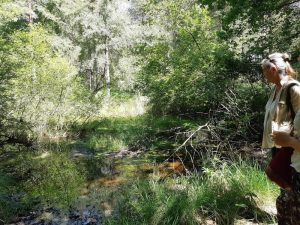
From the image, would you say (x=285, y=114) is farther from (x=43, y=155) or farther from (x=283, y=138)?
(x=43, y=155)

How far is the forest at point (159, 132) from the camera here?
181 inches

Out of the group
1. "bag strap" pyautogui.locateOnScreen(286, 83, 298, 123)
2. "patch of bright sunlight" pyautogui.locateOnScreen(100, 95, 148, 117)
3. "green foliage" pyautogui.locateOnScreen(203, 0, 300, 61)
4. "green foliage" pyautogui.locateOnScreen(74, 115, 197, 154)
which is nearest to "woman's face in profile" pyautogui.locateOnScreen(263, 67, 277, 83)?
"bag strap" pyautogui.locateOnScreen(286, 83, 298, 123)

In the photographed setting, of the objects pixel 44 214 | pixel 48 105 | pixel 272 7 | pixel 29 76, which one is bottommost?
pixel 44 214

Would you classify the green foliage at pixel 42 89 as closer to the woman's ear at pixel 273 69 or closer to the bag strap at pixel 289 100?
the woman's ear at pixel 273 69

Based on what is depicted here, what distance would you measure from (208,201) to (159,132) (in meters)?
4.27

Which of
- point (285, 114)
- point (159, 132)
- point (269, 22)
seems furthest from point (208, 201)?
point (269, 22)

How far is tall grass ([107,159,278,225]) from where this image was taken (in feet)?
13.6

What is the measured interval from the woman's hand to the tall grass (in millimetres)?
2226

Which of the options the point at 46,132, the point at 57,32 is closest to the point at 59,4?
the point at 57,32

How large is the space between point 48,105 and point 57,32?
1378 centimetres

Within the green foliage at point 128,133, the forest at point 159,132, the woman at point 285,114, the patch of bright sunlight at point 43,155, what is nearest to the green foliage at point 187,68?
the forest at point 159,132

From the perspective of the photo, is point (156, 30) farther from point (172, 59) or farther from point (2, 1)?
point (2, 1)

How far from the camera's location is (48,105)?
1208 cm

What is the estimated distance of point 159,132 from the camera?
28.3 ft
